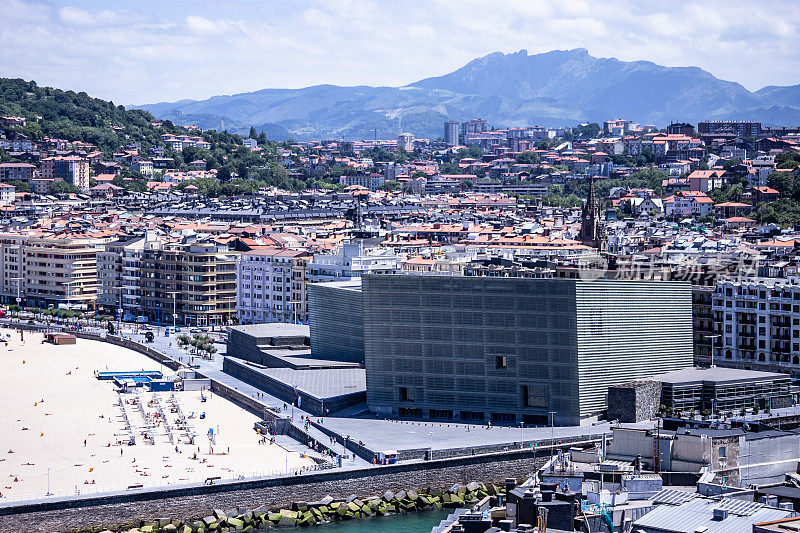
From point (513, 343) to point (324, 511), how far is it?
1112 cm

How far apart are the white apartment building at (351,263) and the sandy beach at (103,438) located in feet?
33.8

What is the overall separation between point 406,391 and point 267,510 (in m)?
11.6

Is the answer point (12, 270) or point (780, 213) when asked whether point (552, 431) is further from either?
point (780, 213)

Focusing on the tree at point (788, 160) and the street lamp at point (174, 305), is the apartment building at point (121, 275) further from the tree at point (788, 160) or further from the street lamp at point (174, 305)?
the tree at point (788, 160)

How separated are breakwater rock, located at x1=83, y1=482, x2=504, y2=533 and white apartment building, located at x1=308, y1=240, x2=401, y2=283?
2766cm

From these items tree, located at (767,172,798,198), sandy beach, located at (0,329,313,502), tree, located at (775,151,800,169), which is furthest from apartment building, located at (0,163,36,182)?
sandy beach, located at (0,329,313,502)

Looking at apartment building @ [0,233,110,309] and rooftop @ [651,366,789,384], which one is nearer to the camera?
rooftop @ [651,366,789,384]

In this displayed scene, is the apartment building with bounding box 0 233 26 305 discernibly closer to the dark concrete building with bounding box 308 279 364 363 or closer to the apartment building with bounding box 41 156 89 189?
the dark concrete building with bounding box 308 279 364 363

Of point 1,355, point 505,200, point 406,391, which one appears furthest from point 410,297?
point 505,200

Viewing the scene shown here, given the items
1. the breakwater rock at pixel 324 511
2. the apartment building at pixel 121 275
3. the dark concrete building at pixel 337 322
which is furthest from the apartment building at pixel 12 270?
the breakwater rock at pixel 324 511

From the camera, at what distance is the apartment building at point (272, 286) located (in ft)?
289

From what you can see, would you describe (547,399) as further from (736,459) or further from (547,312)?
(736,459)

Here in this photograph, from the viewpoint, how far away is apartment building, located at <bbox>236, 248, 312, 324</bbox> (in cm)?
8812

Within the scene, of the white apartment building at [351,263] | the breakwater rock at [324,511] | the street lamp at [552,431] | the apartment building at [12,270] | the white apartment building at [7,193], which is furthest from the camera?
the white apartment building at [7,193]
